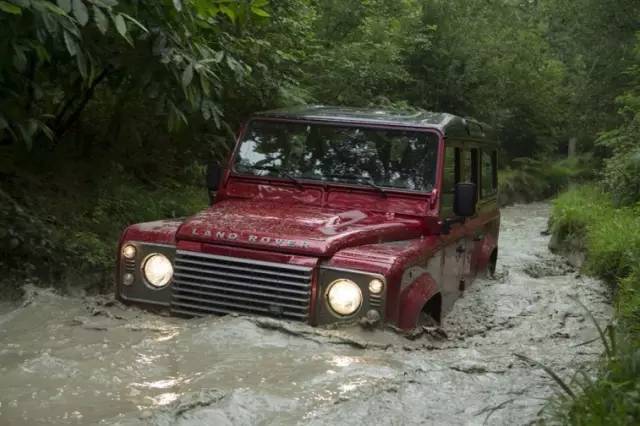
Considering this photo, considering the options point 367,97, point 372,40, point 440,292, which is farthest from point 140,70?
point 372,40

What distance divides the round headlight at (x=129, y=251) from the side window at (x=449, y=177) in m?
2.15

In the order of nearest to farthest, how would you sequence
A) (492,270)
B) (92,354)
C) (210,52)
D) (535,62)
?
(92,354)
(210,52)
(492,270)
(535,62)

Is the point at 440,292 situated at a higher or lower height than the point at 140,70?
lower

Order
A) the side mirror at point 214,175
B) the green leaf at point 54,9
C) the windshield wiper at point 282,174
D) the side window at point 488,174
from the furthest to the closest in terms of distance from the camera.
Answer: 1. the side window at point 488,174
2. the side mirror at point 214,175
3. the windshield wiper at point 282,174
4. the green leaf at point 54,9

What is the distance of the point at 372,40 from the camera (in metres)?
14.0

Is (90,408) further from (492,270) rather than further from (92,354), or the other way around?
(492,270)

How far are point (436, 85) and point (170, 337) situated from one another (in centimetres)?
1829

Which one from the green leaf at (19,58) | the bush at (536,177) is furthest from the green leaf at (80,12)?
the bush at (536,177)

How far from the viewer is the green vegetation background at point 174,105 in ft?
15.5

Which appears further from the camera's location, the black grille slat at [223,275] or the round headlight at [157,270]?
the round headlight at [157,270]

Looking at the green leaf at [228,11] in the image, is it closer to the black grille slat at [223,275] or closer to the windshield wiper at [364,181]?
the windshield wiper at [364,181]

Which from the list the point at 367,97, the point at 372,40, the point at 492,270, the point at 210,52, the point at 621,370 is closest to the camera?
the point at 621,370

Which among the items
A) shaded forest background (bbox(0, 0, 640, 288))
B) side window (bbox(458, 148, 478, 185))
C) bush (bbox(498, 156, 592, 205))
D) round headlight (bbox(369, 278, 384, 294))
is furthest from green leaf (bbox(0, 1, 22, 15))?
bush (bbox(498, 156, 592, 205))

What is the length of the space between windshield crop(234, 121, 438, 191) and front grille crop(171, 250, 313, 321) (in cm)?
124
